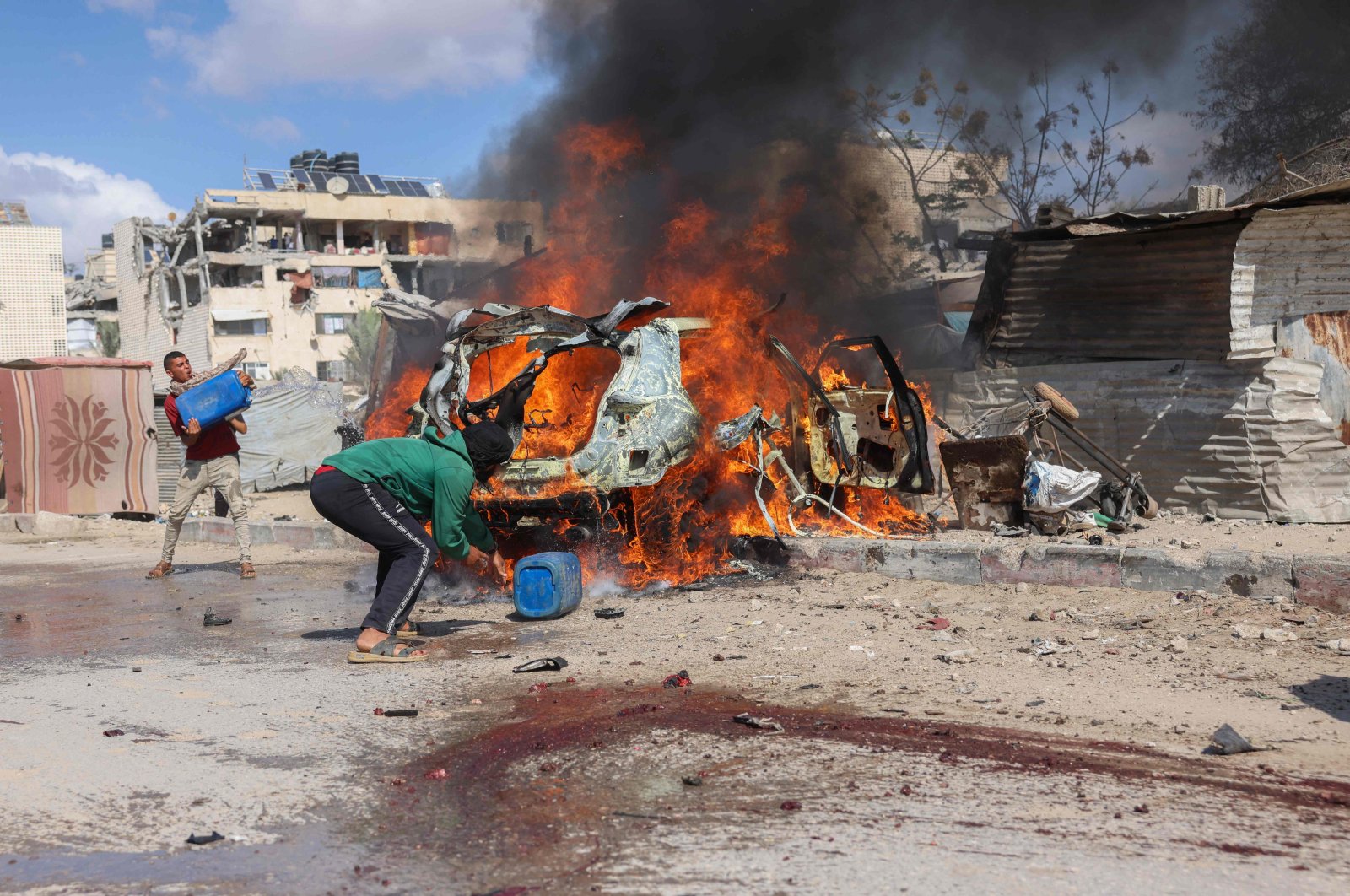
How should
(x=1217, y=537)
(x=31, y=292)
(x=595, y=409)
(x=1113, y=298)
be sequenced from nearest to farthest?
(x=595, y=409) → (x=1217, y=537) → (x=1113, y=298) → (x=31, y=292)

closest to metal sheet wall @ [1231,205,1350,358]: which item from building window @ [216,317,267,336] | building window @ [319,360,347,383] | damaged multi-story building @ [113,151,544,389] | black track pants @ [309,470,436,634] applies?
black track pants @ [309,470,436,634]

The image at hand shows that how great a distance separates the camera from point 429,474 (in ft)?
20.7

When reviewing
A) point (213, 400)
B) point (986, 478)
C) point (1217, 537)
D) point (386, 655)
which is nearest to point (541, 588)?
point (386, 655)

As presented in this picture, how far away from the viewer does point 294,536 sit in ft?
41.6

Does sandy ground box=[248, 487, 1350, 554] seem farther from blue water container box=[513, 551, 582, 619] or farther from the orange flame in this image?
blue water container box=[513, 551, 582, 619]

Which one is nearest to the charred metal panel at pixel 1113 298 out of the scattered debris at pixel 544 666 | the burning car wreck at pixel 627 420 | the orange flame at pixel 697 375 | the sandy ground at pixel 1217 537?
the orange flame at pixel 697 375

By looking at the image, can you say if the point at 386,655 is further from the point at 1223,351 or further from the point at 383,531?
the point at 1223,351

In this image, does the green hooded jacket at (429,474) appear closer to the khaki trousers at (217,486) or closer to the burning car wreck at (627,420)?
the burning car wreck at (627,420)

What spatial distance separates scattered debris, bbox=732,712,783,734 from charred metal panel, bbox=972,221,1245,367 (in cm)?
762

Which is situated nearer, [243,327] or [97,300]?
[243,327]

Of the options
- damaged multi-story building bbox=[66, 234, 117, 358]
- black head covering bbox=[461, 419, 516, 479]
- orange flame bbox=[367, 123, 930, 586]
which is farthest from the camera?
damaged multi-story building bbox=[66, 234, 117, 358]

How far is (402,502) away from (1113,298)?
797cm

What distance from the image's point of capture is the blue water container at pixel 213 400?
9734 millimetres

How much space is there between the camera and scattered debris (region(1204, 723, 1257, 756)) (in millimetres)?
4152
